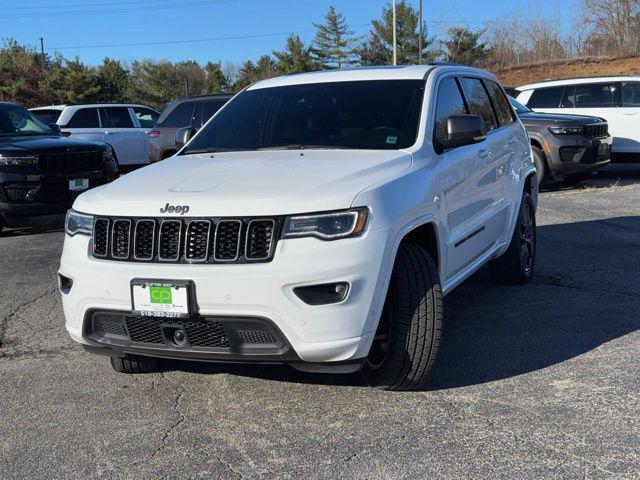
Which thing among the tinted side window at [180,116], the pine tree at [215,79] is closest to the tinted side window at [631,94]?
the tinted side window at [180,116]

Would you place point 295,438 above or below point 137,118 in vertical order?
below

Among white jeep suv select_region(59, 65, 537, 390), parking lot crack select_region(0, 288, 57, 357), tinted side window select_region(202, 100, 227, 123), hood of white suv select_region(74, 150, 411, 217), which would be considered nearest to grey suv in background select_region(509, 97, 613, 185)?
tinted side window select_region(202, 100, 227, 123)

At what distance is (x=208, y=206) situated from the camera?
3424 mm

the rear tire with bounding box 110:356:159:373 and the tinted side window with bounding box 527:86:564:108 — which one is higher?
the tinted side window with bounding box 527:86:564:108

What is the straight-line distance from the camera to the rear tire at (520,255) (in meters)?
5.97

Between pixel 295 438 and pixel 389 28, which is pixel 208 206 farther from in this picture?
pixel 389 28

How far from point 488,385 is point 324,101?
2.12m

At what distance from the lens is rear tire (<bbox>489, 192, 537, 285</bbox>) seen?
5.97 m

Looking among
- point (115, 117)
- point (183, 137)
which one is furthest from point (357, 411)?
point (115, 117)

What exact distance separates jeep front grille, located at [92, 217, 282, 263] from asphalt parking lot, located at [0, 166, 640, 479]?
848 mm

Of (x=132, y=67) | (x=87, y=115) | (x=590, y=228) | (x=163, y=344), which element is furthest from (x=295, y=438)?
(x=132, y=67)

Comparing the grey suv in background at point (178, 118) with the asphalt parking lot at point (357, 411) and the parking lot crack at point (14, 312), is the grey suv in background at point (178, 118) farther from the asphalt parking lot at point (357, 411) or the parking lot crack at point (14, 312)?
the asphalt parking lot at point (357, 411)

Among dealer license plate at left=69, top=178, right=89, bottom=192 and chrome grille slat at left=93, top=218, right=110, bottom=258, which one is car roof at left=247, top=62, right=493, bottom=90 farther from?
dealer license plate at left=69, top=178, right=89, bottom=192

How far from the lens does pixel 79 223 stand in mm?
3863
